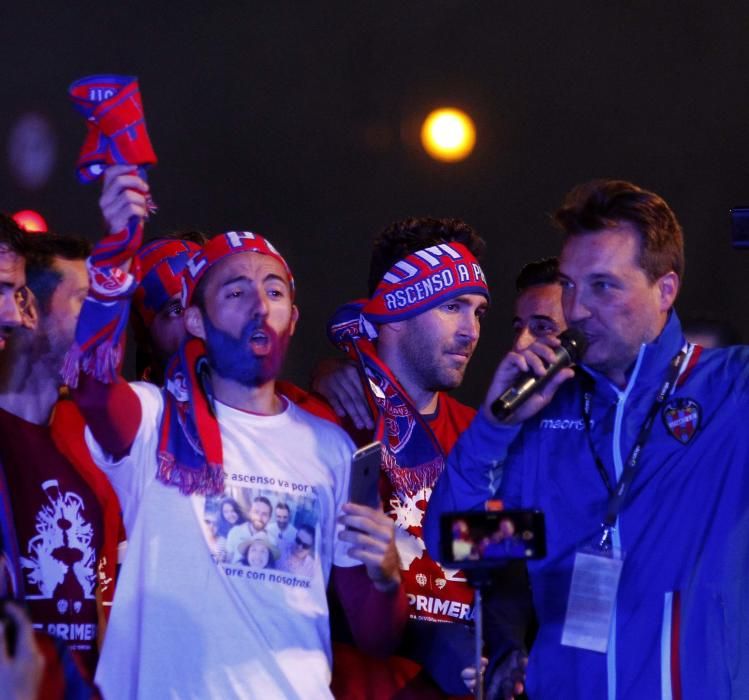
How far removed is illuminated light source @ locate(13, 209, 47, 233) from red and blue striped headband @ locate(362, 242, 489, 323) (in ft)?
5.03

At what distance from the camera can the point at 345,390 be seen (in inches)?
115

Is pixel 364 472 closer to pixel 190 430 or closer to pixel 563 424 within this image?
pixel 190 430

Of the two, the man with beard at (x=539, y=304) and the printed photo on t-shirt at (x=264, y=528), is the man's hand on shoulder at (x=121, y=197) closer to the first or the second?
the printed photo on t-shirt at (x=264, y=528)

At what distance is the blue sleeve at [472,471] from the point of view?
235 centimetres

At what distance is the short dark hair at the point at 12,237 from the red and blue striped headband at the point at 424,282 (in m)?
0.88

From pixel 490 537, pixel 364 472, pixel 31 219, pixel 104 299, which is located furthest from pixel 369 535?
pixel 31 219

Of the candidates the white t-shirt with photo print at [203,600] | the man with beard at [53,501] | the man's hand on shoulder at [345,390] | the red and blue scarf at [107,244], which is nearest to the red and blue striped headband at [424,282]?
the man's hand on shoulder at [345,390]

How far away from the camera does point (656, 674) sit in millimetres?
2230

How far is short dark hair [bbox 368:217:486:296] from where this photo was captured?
10.3ft

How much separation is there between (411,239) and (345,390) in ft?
1.55

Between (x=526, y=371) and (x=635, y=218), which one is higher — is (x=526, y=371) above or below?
below

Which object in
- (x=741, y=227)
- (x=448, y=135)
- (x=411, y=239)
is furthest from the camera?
(x=448, y=135)

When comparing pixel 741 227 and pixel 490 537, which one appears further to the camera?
pixel 741 227

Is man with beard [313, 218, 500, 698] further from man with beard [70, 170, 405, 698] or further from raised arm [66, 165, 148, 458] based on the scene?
raised arm [66, 165, 148, 458]
